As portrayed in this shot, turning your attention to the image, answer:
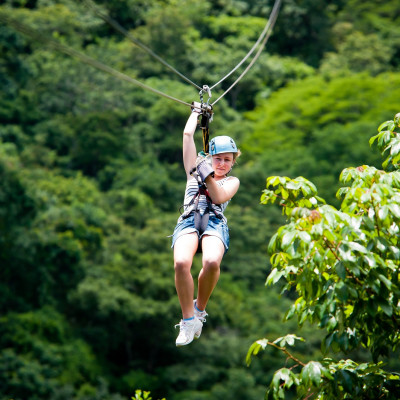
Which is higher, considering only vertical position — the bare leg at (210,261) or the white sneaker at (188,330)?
the bare leg at (210,261)

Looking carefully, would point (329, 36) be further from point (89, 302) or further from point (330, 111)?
point (89, 302)

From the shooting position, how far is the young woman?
4.80 m

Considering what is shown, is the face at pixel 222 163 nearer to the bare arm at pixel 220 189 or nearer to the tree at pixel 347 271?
the bare arm at pixel 220 189

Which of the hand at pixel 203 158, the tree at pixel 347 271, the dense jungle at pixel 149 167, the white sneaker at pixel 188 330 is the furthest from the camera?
the dense jungle at pixel 149 167

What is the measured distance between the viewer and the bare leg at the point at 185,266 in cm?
476

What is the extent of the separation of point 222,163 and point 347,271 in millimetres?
1419

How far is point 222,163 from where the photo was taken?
5.14 m

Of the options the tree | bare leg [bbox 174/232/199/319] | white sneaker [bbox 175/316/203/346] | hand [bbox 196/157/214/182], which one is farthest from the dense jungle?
the tree

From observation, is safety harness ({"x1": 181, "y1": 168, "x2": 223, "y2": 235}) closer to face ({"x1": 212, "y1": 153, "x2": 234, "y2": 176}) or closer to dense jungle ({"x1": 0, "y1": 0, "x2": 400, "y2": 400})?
face ({"x1": 212, "y1": 153, "x2": 234, "y2": 176})

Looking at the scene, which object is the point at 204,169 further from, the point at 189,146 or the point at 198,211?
the point at 189,146

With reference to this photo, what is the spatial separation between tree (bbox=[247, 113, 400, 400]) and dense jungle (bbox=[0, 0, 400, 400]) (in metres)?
17.1

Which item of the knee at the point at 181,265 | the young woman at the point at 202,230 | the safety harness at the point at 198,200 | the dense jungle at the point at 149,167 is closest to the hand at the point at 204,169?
the young woman at the point at 202,230

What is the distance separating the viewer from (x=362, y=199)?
12.7 feet

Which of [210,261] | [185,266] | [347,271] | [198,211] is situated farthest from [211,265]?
[347,271]
